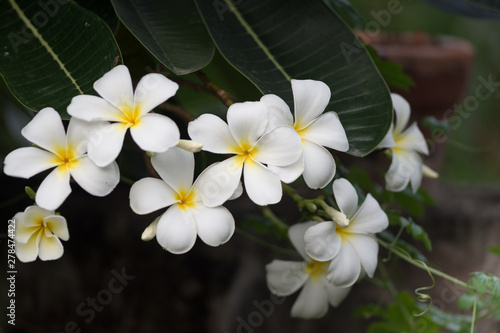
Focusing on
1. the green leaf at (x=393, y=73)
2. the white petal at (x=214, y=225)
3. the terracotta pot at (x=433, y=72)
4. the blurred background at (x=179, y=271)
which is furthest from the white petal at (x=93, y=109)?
the terracotta pot at (x=433, y=72)

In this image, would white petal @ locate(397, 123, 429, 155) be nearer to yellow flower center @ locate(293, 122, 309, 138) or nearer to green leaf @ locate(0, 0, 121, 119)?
yellow flower center @ locate(293, 122, 309, 138)

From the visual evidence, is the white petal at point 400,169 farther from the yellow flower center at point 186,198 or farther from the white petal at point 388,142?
the yellow flower center at point 186,198

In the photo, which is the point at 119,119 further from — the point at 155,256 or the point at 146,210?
the point at 155,256

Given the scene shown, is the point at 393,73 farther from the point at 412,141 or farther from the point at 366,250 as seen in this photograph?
the point at 366,250

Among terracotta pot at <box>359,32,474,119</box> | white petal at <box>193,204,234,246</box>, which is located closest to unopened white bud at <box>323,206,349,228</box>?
white petal at <box>193,204,234,246</box>

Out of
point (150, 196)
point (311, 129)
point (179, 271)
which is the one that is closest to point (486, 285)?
point (311, 129)

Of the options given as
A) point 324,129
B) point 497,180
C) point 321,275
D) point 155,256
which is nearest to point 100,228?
point 155,256
